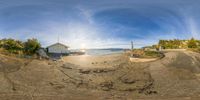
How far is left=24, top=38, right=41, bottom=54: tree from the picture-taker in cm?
1293

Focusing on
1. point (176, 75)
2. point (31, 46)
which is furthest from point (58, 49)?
point (176, 75)

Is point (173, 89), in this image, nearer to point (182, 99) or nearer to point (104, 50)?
point (182, 99)

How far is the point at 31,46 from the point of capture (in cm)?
1324

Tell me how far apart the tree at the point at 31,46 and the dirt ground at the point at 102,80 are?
11.2ft

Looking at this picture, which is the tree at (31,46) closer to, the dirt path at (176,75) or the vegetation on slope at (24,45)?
the vegetation on slope at (24,45)

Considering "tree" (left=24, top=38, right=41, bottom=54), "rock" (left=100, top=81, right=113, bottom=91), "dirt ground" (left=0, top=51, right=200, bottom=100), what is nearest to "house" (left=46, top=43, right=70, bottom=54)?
"tree" (left=24, top=38, right=41, bottom=54)

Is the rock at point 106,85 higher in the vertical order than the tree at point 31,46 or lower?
lower

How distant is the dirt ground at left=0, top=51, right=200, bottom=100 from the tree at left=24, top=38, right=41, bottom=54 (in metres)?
3.40

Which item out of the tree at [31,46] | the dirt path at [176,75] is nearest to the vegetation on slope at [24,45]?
the tree at [31,46]

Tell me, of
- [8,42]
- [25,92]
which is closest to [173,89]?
[25,92]

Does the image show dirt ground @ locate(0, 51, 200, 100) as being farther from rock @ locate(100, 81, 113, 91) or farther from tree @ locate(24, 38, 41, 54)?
tree @ locate(24, 38, 41, 54)

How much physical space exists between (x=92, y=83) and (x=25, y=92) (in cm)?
237

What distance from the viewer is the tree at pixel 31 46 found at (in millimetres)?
12934

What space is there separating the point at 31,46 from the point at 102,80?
561cm
